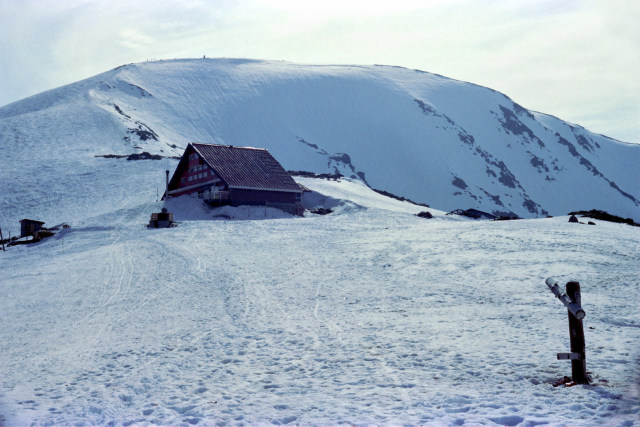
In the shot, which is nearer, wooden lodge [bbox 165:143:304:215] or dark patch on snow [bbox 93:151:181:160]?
wooden lodge [bbox 165:143:304:215]

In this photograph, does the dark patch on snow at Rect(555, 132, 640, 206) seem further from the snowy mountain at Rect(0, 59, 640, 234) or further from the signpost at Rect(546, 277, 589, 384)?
the signpost at Rect(546, 277, 589, 384)

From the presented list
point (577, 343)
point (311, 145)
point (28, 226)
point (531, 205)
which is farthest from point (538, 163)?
point (577, 343)

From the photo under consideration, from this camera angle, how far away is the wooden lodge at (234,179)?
54.0m

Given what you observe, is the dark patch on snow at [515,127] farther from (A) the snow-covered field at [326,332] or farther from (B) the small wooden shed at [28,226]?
(A) the snow-covered field at [326,332]

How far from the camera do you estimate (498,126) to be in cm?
15575

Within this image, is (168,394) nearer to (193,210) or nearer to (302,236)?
(302,236)

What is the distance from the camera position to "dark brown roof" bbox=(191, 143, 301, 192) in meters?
54.9

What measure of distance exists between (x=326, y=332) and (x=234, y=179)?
4078 cm

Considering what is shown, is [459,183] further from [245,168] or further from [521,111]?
[245,168]

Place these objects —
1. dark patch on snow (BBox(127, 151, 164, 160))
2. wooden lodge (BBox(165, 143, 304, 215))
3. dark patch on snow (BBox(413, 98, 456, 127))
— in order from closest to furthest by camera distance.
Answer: wooden lodge (BBox(165, 143, 304, 215)) < dark patch on snow (BBox(127, 151, 164, 160)) < dark patch on snow (BBox(413, 98, 456, 127))

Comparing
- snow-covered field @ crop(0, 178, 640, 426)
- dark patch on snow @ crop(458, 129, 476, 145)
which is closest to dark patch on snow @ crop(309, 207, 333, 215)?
snow-covered field @ crop(0, 178, 640, 426)

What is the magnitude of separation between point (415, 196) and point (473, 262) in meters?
92.0

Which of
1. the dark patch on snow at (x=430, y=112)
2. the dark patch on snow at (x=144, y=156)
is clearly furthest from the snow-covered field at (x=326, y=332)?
the dark patch on snow at (x=430, y=112)

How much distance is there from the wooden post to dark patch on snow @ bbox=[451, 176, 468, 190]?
375 feet
